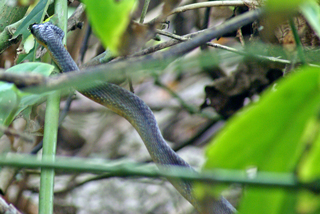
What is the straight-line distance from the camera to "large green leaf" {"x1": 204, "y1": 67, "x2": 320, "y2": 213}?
40 cm

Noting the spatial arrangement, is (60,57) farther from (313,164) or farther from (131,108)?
(313,164)

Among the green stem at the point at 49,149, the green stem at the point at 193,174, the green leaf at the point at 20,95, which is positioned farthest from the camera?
the green stem at the point at 49,149

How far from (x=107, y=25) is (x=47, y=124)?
104cm

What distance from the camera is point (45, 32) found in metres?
1.74

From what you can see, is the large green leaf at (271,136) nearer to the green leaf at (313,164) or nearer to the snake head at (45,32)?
the green leaf at (313,164)

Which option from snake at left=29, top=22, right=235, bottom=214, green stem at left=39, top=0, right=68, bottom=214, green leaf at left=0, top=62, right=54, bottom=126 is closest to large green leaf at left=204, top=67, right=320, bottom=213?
green leaf at left=0, top=62, right=54, bottom=126

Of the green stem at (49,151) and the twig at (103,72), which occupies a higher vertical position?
the twig at (103,72)

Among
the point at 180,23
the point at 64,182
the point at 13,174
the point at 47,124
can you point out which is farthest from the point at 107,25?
the point at 64,182

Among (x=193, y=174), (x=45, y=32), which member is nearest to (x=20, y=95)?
(x=193, y=174)

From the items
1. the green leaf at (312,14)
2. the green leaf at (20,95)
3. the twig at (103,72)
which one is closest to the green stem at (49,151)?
the green leaf at (20,95)

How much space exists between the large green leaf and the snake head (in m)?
1.50

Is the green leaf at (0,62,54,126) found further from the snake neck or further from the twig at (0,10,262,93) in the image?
the snake neck

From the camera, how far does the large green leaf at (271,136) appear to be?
400 mm

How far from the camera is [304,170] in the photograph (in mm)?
423
